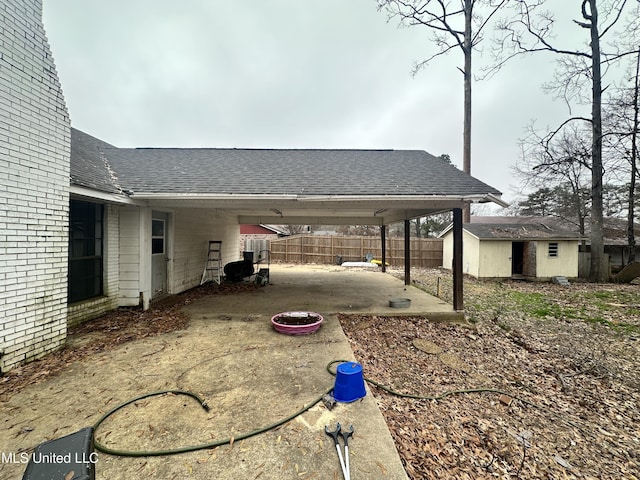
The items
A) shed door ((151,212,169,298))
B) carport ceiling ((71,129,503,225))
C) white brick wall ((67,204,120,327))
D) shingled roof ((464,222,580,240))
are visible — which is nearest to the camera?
white brick wall ((67,204,120,327))

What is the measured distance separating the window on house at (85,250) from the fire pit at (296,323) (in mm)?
3427

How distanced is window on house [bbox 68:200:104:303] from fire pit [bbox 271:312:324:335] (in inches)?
135

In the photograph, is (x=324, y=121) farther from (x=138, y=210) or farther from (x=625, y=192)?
(x=625, y=192)

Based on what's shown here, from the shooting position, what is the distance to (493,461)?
2.15 meters

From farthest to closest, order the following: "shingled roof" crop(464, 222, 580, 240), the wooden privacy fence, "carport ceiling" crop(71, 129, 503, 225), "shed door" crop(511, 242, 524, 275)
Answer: the wooden privacy fence
"shed door" crop(511, 242, 524, 275)
"shingled roof" crop(464, 222, 580, 240)
"carport ceiling" crop(71, 129, 503, 225)

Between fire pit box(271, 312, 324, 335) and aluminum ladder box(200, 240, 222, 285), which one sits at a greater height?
aluminum ladder box(200, 240, 222, 285)

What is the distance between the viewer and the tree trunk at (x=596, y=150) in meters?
11.8

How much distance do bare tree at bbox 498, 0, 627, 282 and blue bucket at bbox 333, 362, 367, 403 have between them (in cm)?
1545

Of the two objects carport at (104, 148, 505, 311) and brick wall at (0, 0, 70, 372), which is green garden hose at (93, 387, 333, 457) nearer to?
brick wall at (0, 0, 70, 372)

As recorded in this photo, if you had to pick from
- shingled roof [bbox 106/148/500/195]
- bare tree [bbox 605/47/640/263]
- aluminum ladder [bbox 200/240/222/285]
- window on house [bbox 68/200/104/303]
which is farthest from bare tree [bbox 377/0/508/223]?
window on house [bbox 68/200/104/303]

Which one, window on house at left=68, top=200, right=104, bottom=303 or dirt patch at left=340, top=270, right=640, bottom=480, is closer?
dirt patch at left=340, top=270, right=640, bottom=480

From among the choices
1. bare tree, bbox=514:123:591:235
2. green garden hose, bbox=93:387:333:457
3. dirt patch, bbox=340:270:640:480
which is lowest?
dirt patch, bbox=340:270:640:480

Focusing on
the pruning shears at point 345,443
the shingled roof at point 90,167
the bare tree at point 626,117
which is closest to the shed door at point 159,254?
the shingled roof at point 90,167

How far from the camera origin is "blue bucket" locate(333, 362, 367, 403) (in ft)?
8.33
